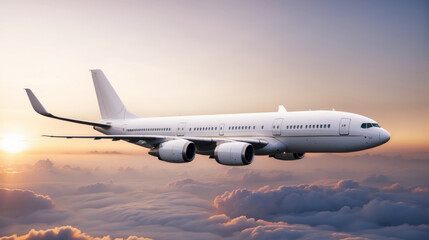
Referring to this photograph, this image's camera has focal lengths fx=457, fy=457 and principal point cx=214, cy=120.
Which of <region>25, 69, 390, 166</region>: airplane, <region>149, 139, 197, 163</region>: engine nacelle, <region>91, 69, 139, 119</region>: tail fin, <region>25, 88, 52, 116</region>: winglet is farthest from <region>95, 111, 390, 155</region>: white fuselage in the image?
<region>25, 88, 52, 116</region>: winglet

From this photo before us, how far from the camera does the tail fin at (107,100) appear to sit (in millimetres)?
44906

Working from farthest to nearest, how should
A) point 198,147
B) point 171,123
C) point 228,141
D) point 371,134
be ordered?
1. point 171,123
2. point 198,147
3. point 228,141
4. point 371,134

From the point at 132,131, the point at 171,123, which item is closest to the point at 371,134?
the point at 171,123

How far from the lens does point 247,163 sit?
101 ft

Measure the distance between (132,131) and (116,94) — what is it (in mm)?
5063

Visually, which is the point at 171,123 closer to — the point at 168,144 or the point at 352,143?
the point at 168,144

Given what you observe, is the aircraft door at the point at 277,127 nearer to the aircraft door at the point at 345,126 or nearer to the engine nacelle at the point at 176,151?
the aircraft door at the point at 345,126

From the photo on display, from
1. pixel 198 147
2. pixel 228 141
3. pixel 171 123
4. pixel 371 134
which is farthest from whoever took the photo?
pixel 171 123

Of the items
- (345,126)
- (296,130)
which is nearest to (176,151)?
(296,130)

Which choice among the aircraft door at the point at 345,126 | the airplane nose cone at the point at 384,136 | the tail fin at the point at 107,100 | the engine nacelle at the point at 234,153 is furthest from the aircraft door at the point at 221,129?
the airplane nose cone at the point at 384,136

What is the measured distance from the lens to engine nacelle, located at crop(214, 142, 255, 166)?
3016 cm

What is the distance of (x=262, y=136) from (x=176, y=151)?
6.66 m

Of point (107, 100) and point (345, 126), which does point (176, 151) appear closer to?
point (345, 126)

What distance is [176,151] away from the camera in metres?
31.3
